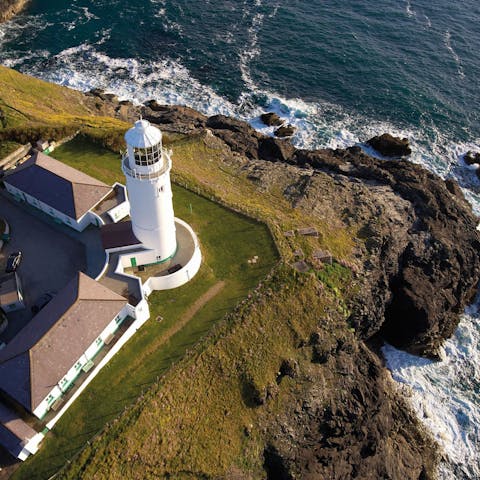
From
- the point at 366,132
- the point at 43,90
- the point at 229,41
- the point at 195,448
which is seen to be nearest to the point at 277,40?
the point at 229,41

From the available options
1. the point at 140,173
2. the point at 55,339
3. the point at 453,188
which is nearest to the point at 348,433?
the point at 55,339

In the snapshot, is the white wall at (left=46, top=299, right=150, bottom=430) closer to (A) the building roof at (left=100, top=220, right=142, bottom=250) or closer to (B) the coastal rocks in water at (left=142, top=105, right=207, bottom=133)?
(A) the building roof at (left=100, top=220, right=142, bottom=250)

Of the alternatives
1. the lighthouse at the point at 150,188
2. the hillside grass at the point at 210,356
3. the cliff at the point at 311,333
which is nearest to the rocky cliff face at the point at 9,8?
the cliff at the point at 311,333

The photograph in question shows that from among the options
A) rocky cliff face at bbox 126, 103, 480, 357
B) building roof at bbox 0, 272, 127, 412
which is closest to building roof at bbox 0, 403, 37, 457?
building roof at bbox 0, 272, 127, 412

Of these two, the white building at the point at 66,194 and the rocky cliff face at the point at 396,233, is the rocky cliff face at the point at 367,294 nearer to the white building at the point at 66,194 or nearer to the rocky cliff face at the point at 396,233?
the rocky cliff face at the point at 396,233

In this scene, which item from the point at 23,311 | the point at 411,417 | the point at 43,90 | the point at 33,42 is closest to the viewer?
the point at 23,311

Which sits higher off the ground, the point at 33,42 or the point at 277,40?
the point at 277,40

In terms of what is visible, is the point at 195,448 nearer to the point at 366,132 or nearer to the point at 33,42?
the point at 366,132

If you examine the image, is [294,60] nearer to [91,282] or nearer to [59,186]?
[59,186]
